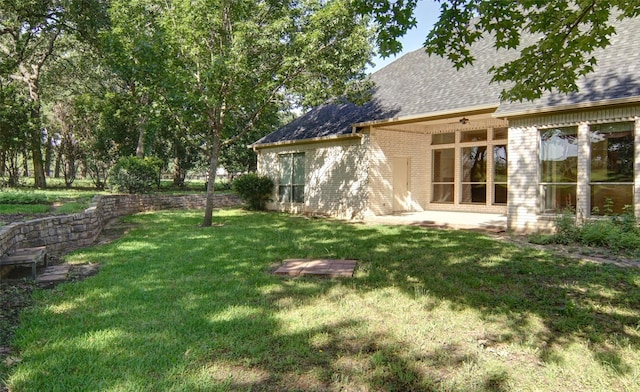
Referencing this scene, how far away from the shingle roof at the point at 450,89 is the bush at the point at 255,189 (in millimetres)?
1756

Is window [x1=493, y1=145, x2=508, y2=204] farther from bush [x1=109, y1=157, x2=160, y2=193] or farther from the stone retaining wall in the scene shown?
bush [x1=109, y1=157, x2=160, y2=193]

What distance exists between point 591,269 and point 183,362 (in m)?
5.87

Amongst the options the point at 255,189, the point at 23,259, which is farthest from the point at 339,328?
the point at 255,189

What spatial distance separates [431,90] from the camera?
1292 centimetres

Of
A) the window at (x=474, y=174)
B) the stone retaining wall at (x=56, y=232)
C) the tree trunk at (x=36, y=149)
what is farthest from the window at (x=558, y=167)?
the tree trunk at (x=36, y=149)

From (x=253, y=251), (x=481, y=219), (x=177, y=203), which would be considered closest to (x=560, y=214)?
(x=481, y=219)

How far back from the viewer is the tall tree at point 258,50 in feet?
32.3

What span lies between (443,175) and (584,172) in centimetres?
593

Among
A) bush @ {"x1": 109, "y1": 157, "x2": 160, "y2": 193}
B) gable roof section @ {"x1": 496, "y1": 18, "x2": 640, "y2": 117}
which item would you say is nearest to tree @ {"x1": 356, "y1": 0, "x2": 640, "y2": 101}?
gable roof section @ {"x1": 496, "y1": 18, "x2": 640, "y2": 117}

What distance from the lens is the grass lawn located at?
284cm

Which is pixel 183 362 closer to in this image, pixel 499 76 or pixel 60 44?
pixel 499 76

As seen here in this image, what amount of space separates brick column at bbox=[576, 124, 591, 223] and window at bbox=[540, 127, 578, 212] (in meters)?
0.21

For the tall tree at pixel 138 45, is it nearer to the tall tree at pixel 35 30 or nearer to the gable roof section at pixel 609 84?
the tall tree at pixel 35 30

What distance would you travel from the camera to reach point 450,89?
12250mm
